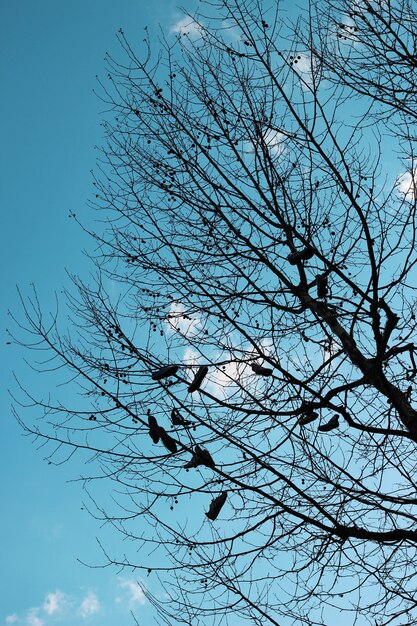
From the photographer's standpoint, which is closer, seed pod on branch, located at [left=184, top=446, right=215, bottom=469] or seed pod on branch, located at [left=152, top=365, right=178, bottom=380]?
seed pod on branch, located at [left=184, top=446, right=215, bottom=469]

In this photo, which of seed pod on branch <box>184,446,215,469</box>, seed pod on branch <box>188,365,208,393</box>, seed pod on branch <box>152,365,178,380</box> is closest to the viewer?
seed pod on branch <box>184,446,215,469</box>

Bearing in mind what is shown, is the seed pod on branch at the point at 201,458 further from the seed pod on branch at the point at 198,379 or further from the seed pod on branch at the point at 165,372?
the seed pod on branch at the point at 165,372

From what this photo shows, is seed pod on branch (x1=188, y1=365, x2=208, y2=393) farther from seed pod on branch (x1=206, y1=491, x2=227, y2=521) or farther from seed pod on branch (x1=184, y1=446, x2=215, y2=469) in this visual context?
seed pod on branch (x1=206, y1=491, x2=227, y2=521)

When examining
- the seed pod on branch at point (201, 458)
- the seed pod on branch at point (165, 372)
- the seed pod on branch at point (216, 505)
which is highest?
the seed pod on branch at point (165, 372)

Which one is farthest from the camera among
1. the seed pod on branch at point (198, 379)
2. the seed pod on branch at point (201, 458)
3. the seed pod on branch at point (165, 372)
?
the seed pod on branch at point (165, 372)

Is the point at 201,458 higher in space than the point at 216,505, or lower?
higher

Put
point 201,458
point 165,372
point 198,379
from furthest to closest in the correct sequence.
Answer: point 165,372 → point 198,379 → point 201,458

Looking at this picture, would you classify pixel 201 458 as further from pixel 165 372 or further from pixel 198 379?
pixel 165 372

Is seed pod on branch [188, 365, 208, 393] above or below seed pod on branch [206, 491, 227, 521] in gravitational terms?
above

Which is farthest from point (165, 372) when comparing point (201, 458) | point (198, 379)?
point (201, 458)

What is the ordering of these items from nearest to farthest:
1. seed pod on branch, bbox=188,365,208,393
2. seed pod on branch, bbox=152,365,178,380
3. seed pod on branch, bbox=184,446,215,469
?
seed pod on branch, bbox=184,446,215,469 → seed pod on branch, bbox=188,365,208,393 → seed pod on branch, bbox=152,365,178,380

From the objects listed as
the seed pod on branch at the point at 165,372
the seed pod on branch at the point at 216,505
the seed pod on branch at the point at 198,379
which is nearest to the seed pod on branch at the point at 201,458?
the seed pod on branch at the point at 216,505

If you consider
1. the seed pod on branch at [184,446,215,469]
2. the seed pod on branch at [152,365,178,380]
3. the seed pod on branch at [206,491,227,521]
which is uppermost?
the seed pod on branch at [152,365,178,380]

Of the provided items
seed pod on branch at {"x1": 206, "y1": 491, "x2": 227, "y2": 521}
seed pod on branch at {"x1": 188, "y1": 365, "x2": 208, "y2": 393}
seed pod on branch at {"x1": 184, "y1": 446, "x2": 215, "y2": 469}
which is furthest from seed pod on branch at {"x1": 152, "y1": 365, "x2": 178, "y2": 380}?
seed pod on branch at {"x1": 206, "y1": 491, "x2": 227, "y2": 521}
